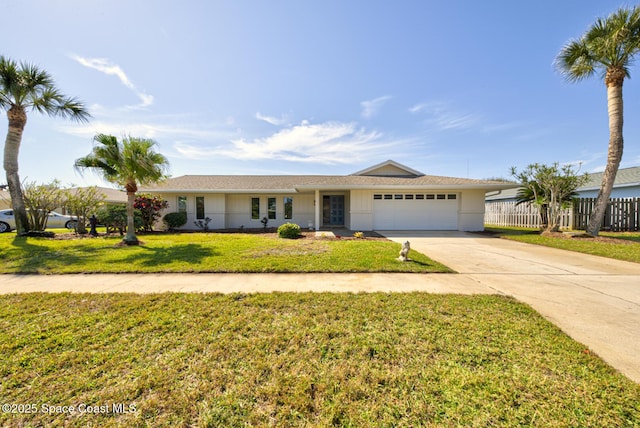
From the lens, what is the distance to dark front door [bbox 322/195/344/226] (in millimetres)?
15688

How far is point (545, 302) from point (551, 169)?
10917mm

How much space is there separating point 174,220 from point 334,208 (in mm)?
9718

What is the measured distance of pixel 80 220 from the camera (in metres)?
11.0

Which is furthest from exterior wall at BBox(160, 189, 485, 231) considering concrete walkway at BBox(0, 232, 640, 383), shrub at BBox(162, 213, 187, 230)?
concrete walkway at BBox(0, 232, 640, 383)

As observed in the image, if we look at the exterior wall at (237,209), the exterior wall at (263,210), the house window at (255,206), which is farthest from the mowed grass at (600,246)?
the house window at (255,206)

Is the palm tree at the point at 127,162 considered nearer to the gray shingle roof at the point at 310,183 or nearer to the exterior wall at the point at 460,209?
the gray shingle roof at the point at 310,183

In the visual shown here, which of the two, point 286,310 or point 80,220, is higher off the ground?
Answer: point 80,220

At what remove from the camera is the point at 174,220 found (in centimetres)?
1338

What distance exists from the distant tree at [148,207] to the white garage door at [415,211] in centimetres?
1208

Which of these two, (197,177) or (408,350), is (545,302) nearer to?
(408,350)

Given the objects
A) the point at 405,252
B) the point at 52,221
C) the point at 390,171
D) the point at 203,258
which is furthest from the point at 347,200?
the point at 52,221

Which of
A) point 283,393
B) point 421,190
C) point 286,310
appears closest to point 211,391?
point 283,393

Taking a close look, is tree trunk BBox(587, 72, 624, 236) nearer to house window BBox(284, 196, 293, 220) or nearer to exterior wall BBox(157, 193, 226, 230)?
house window BBox(284, 196, 293, 220)

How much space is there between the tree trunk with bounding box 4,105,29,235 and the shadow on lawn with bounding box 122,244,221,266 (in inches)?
255
